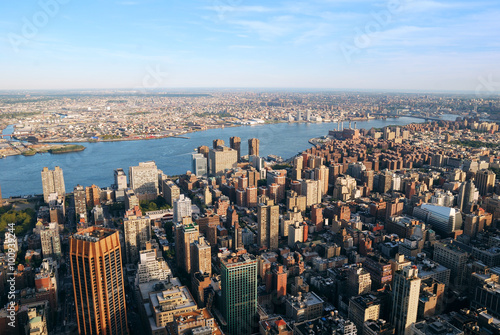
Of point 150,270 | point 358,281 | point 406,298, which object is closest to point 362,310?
point 406,298

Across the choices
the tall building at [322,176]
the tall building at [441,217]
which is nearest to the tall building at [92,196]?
the tall building at [322,176]

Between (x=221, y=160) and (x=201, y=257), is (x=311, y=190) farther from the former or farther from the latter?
(x=201, y=257)

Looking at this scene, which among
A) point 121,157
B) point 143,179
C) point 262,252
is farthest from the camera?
point 121,157

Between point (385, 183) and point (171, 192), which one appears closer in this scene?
point (171, 192)

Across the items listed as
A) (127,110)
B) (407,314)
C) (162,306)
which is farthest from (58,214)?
(127,110)

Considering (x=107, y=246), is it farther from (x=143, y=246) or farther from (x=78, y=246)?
(x=143, y=246)

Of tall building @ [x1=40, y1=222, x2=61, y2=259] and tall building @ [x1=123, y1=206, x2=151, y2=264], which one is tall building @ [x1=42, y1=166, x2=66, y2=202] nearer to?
tall building @ [x1=40, y1=222, x2=61, y2=259]
